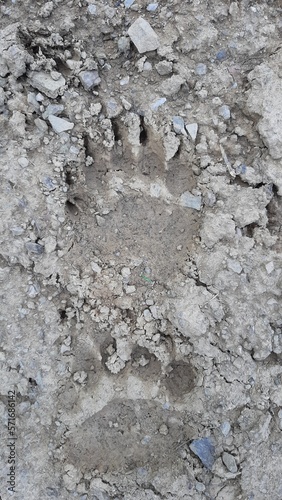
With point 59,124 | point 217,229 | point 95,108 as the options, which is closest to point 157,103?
point 95,108

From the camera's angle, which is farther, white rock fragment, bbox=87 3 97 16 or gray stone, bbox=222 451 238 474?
white rock fragment, bbox=87 3 97 16

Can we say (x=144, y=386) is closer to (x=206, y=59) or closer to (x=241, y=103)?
(x=241, y=103)

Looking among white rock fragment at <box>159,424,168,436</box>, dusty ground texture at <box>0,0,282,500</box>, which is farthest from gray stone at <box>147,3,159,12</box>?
white rock fragment at <box>159,424,168,436</box>

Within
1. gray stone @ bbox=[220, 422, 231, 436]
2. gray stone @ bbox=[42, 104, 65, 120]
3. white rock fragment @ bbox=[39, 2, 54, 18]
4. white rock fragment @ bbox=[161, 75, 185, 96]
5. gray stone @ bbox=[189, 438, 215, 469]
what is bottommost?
gray stone @ bbox=[189, 438, 215, 469]

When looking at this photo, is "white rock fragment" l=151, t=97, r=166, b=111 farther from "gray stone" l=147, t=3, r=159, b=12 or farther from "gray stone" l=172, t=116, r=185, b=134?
"gray stone" l=147, t=3, r=159, b=12

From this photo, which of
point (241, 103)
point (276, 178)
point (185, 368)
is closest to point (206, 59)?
point (241, 103)

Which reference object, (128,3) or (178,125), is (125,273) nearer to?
(178,125)
